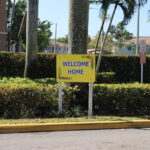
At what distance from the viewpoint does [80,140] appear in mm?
7328

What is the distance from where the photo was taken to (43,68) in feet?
69.1

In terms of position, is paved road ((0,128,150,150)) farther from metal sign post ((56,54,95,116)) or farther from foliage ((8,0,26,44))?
foliage ((8,0,26,44))

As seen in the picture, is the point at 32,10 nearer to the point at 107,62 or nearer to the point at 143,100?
the point at 143,100

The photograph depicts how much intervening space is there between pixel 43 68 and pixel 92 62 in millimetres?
11022

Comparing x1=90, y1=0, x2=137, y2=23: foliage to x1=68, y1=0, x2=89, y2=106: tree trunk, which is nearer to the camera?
x1=68, y1=0, x2=89, y2=106: tree trunk

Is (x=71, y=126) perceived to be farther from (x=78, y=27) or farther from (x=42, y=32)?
(x=42, y=32)

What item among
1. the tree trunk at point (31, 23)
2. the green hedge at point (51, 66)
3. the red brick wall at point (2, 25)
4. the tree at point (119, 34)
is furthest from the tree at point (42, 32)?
the tree at point (119, 34)

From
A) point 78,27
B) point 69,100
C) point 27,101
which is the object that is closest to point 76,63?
point 69,100

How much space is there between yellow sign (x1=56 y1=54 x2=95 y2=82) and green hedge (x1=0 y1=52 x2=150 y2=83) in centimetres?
811

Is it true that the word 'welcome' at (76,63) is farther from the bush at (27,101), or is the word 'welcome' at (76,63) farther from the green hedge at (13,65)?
the green hedge at (13,65)

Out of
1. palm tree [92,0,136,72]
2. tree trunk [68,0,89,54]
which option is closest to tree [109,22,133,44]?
palm tree [92,0,136,72]

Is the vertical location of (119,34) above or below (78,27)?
above

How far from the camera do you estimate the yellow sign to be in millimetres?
10180

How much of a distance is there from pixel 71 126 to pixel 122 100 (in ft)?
8.32
